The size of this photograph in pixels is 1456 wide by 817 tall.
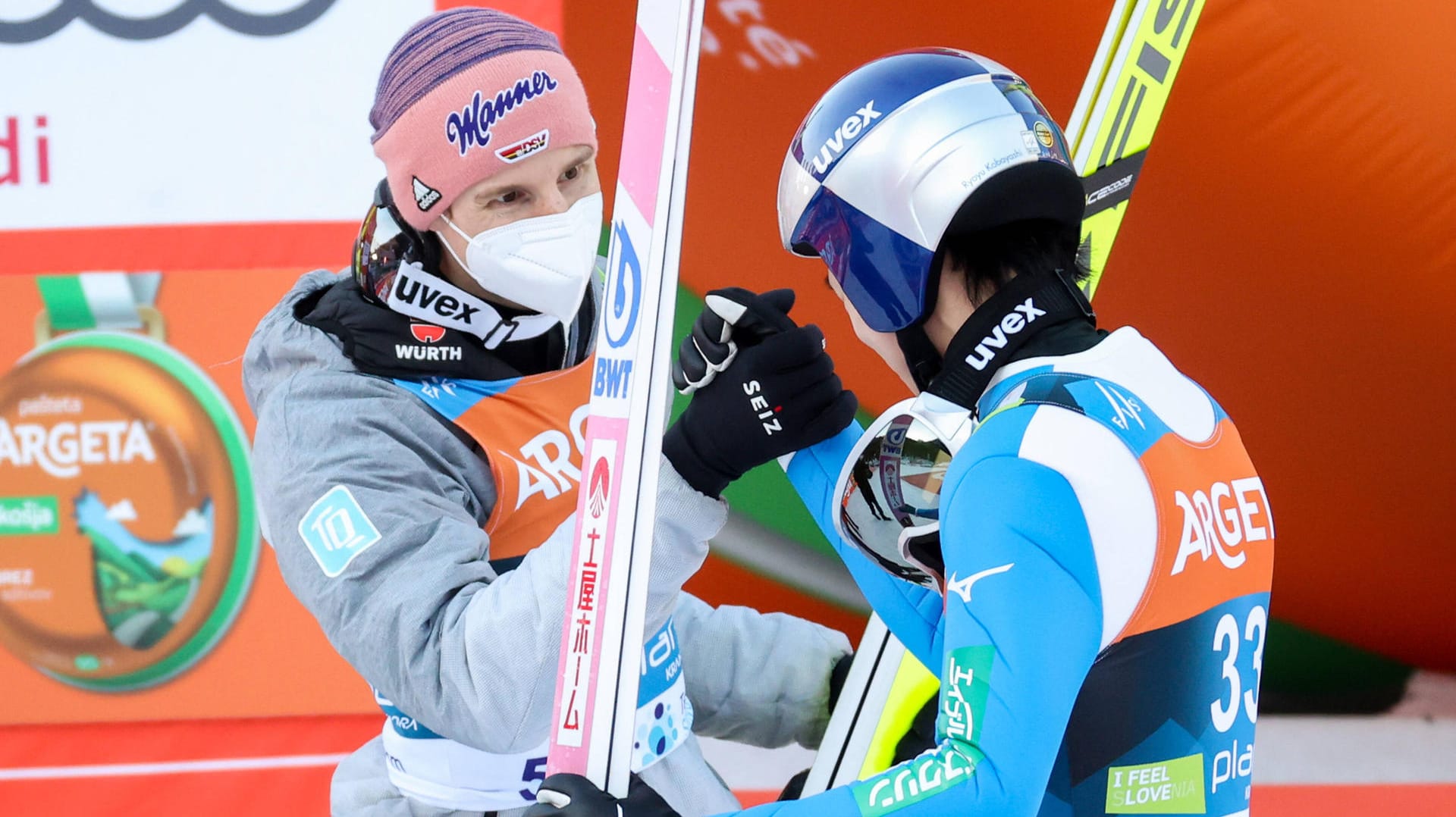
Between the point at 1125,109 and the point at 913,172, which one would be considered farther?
the point at 1125,109

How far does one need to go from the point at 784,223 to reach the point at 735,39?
2.00m

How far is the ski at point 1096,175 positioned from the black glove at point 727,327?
0.68m

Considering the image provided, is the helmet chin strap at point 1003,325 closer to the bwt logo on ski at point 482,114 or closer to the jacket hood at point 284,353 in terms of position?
the bwt logo on ski at point 482,114

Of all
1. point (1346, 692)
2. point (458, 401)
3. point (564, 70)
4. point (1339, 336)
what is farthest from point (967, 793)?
point (1346, 692)

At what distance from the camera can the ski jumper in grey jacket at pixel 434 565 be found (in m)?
1.42

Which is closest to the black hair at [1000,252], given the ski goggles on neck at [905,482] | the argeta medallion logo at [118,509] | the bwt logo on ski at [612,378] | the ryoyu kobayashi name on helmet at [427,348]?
the ski goggles on neck at [905,482]

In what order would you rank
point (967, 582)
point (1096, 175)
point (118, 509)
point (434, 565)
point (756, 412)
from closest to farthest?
1. point (967, 582)
2. point (756, 412)
3. point (434, 565)
4. point (1096, 175)
5. point (118, 509)

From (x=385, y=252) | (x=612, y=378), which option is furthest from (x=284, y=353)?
(x=612, y=378)

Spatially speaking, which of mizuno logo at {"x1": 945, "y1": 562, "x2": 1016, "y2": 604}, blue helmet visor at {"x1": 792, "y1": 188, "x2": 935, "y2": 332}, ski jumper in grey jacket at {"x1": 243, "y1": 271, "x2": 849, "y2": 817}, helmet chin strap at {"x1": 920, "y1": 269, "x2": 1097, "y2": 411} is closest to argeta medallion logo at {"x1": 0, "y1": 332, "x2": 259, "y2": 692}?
ski jumper in grey jacket at {"x1": 243, "y1": 271, "x2": 849, "y2": 817}

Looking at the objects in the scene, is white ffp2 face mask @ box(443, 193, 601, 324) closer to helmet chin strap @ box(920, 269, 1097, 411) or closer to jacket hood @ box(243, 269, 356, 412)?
jacket hood @ box(243, 269, 356, 412)

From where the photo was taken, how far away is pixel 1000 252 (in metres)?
1.34

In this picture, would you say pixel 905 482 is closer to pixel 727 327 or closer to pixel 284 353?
pixel 727 327

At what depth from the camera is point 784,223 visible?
148cm

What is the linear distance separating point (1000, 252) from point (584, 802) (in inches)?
26.7
